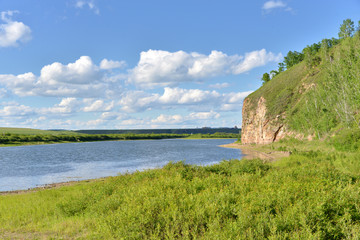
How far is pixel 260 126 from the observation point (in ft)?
307

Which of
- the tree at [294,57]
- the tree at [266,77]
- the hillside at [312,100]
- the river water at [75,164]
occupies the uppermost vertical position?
the tree at [294,57]

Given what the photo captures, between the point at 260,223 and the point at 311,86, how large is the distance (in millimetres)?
82387

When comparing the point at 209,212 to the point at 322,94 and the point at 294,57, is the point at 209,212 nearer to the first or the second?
the point at 322,94

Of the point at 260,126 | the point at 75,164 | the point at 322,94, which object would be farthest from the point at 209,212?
the point at 260,126

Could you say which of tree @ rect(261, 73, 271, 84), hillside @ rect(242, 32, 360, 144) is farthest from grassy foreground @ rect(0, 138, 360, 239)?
tree @ rect(261, 73, 271, 84)

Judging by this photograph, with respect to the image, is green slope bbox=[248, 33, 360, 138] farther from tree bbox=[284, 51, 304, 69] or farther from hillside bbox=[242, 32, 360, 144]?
tree bbox=[284, 51, 304, 69]

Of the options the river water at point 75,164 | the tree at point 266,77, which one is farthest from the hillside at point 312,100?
the tree at point 266,77

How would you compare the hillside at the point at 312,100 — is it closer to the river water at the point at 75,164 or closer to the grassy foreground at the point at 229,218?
the river water at the point at 75,164

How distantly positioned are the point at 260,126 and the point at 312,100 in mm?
26498

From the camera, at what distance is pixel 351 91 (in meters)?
49.9

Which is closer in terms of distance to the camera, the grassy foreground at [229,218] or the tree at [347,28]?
the grassy foreground at [229,218]

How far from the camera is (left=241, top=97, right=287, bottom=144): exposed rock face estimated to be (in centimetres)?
8375

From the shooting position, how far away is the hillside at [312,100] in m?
52.0

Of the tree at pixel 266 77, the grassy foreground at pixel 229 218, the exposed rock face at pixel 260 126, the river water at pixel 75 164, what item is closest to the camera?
the grassy foreground at pixel 229 218
